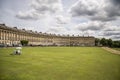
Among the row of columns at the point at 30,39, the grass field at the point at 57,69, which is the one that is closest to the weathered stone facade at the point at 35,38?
the row of columns at the point at 30,39

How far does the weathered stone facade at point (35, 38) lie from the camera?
7000 centimetres

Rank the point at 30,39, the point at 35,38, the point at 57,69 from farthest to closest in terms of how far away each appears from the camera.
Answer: the point at 35,38, the point at 30,39, the point at 57,69

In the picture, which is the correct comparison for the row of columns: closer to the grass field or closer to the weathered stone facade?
the weathered stone facade

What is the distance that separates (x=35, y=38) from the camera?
106438 mm

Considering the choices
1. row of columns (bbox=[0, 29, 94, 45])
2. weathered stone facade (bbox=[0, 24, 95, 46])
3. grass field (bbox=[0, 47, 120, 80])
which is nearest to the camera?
grass field (bbox=[0, 47, 120, 80])

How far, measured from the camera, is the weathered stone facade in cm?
7000

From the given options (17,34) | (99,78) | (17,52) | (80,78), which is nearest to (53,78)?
(80,78)

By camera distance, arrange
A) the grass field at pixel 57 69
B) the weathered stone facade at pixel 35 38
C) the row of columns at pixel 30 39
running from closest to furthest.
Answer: the grass field at pixel 57 69 < the row of columns at pixel 30 39 < the weathered stone facade at pixel 35 38

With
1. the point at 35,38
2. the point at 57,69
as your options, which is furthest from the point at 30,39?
the point at 57,69

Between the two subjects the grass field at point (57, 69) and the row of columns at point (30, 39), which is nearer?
the grass field at point (57, 69)

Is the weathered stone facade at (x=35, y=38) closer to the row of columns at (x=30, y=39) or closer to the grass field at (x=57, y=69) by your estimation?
the row of columns at (x=30, y=39)

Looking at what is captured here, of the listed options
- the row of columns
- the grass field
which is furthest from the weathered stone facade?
the grass field

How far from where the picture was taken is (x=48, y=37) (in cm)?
12694

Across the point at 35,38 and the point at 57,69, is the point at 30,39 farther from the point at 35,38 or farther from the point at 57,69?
the point at 57,69
